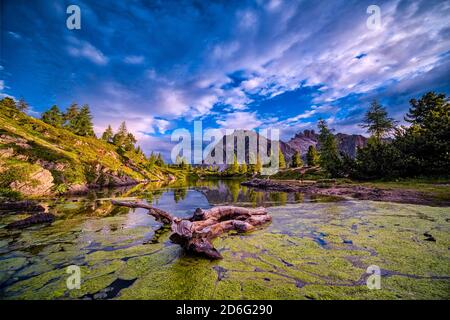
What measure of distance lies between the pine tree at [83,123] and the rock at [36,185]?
2779 inches

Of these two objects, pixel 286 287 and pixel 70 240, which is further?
pixel 70 240

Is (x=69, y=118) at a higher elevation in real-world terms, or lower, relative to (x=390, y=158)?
higher

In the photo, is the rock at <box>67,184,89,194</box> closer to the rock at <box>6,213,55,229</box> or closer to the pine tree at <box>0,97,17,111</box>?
the rock at <box>6,213,55,229</box>

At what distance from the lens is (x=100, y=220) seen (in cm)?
1438

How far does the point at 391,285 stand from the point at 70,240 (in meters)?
13.6

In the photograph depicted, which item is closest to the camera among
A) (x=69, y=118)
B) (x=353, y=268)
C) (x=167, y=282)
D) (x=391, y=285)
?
(x=391, y=285)

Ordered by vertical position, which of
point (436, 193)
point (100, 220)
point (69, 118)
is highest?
point (69, 118)

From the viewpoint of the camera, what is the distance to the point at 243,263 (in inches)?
264

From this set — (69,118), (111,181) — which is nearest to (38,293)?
(111,181)

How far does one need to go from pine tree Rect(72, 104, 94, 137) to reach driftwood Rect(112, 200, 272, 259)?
102 metres

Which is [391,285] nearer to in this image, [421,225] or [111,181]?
[421,225]

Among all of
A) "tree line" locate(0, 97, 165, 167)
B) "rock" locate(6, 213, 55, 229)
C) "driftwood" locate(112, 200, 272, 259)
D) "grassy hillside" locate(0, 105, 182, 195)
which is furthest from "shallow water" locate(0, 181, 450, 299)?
"tree line" locate(0, 97, 165, 167)
